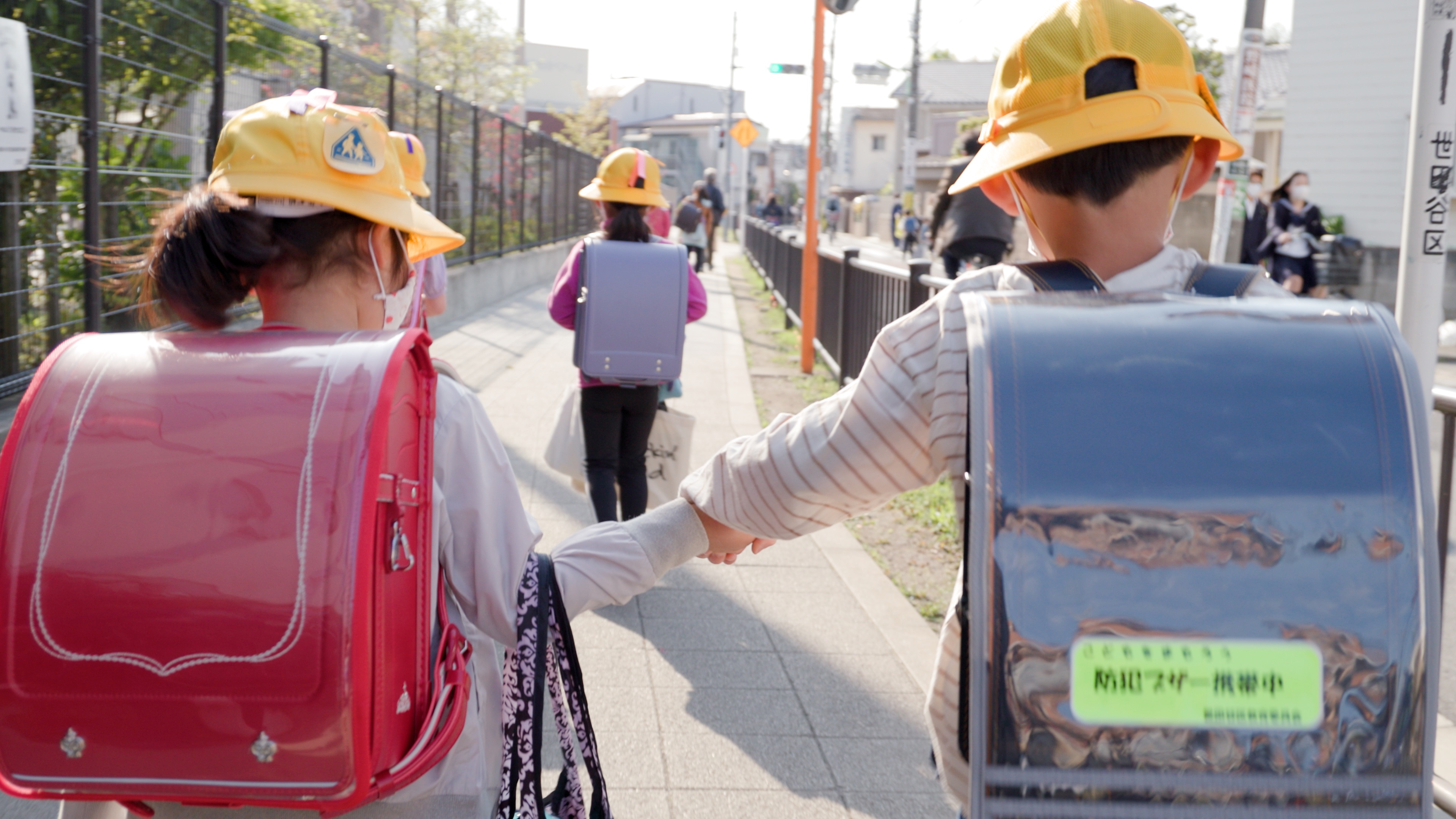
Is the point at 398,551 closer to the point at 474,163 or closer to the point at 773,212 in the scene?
the point at 474,163

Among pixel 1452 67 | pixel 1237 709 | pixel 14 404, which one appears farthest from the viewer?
pixel 14 404

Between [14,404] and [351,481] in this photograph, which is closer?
[351,481]

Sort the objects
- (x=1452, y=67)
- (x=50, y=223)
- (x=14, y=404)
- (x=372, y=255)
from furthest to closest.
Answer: (x=50, y=223) < (x=14, y=404) < (x=1452, y=67) < (x=372, y=255)

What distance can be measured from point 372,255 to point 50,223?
4071 mm

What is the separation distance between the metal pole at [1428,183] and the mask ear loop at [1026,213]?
2.34 meters

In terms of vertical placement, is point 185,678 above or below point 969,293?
below

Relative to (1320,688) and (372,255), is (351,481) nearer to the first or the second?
(372,255)

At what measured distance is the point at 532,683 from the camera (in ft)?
5.42

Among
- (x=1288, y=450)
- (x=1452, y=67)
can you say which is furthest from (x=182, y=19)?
(x=1288, y=450)

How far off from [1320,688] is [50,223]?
5336mm

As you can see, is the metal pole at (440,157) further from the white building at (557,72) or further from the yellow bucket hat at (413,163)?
the white building at (557,72)


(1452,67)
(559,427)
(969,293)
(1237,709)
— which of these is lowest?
(559,427)

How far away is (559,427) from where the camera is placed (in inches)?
206

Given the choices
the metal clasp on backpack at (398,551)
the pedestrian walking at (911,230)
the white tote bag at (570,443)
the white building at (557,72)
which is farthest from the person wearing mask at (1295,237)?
the white building at (557,72)
